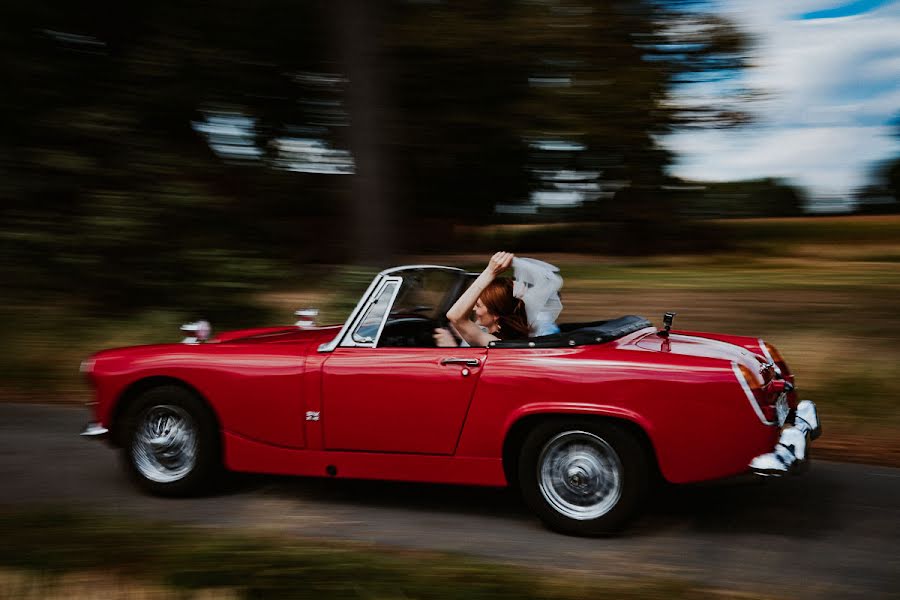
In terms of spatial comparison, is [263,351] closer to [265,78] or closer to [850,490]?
[850,490]

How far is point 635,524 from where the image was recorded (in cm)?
468

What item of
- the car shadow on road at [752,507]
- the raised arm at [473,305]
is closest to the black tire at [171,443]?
the raised arm at [473,305]

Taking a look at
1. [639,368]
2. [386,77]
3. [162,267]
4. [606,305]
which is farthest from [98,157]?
[639,368]

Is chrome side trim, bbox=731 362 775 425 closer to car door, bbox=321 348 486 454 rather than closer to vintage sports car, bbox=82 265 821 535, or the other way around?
vintage sports car, bbox=82 265 821 535

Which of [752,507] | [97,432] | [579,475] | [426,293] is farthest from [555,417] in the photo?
[97,432]

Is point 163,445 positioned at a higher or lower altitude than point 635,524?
A: higher

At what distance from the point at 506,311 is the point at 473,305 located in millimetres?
258

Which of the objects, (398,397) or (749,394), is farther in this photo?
(398,397)

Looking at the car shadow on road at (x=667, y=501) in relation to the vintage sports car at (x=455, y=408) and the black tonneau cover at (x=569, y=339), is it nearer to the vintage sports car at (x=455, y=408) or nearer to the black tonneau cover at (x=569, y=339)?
the vintage sports car at (x=455, y=408)

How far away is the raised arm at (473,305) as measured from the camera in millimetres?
4883

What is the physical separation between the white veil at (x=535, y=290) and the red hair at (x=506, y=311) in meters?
0.04

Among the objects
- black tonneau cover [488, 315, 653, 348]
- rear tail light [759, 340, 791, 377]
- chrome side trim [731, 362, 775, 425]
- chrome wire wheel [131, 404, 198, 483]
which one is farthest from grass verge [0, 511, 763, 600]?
rear tail light [759, 340, 791, 377]

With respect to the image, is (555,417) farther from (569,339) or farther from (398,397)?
(398,397)

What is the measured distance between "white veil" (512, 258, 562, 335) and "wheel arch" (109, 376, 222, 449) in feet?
5.93
